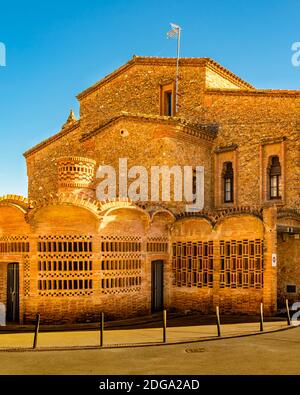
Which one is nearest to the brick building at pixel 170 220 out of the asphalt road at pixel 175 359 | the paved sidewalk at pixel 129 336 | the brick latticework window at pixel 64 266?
the brick latticework window at pixel 64 266

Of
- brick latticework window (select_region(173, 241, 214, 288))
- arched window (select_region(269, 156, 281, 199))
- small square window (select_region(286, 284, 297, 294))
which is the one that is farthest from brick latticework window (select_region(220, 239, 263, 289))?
arched window (select_region(269, 156, 281, 199))

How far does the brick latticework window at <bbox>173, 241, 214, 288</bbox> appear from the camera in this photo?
18422 mm

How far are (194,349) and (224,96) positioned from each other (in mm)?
14561

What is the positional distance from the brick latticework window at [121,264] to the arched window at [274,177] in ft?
24.3

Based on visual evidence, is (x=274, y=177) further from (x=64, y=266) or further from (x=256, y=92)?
(x=64, y=266)

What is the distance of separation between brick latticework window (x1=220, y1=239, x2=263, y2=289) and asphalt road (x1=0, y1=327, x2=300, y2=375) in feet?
15.4

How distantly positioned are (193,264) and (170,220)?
1.99 metres

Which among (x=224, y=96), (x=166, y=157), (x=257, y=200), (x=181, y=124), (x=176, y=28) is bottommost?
(x=257, y=200)

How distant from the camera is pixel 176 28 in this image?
2606 cm

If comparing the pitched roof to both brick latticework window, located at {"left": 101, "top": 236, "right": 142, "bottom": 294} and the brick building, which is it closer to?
the brick building
